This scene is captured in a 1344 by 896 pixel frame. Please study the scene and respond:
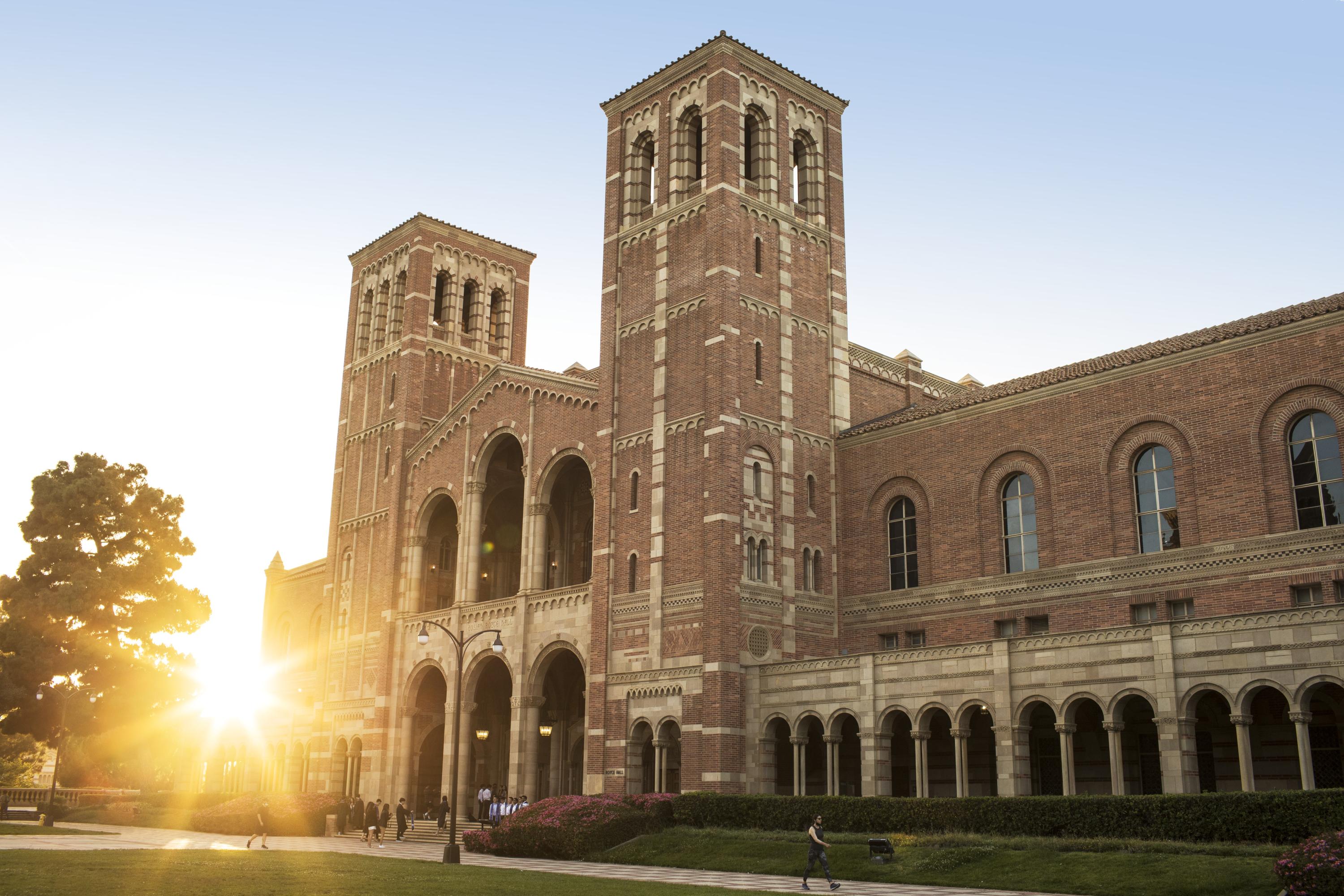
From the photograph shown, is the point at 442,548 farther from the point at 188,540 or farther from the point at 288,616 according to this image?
the point at 288,616

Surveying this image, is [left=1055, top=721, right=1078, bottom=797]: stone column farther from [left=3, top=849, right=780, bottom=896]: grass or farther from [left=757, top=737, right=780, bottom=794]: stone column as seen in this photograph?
[left=3, top=849, right=780, bottom=896]: grass

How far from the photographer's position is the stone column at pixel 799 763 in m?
35.3

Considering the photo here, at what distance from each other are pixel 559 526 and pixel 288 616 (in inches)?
988

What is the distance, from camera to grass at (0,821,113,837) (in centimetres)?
4019

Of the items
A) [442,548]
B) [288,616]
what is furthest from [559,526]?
[288,616]

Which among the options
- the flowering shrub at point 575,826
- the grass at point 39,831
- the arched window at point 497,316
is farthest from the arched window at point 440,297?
the flowering shrub at point 575,826

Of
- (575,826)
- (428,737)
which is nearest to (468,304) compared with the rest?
(428,737)

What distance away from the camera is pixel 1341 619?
84.2 feet

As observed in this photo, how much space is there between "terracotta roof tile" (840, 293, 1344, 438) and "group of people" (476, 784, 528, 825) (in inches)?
666

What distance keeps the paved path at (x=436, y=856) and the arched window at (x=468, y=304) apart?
24678 millimetres

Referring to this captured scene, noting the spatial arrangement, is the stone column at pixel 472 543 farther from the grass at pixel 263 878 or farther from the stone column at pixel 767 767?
the grass at pixel 263 878

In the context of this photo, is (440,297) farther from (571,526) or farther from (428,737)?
(428,737)

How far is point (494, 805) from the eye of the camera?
138ft

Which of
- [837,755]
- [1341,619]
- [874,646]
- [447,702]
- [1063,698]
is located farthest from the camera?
[447,702]
